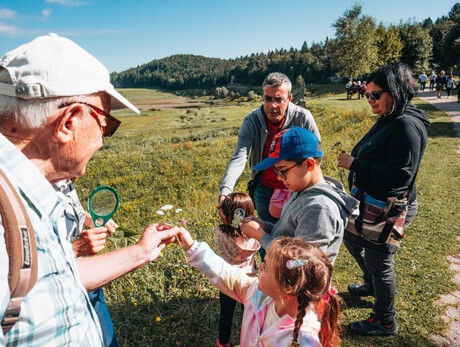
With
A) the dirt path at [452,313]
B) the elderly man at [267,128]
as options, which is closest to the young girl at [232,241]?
the elderly man at [267,128]

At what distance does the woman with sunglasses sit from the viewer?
2.85 m

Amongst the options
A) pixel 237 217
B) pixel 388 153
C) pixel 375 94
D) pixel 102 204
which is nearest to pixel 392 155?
pixel 388 153

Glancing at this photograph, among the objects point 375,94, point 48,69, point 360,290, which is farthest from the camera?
point 360,290

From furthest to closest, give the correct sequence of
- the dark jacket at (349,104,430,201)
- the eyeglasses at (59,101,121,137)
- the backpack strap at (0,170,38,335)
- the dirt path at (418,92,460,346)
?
the dirt path at (418,92,460,346)
the dark jacket at (349,104,430,201)
the eyeglasses at (59,101,121,137)
the backpack strap at (0,170,38,335)

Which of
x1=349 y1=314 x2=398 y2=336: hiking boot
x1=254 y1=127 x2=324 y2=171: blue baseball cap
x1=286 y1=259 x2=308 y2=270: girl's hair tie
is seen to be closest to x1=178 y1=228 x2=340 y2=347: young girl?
x1=286 y1=259 x2=308 y2=270: girl's hair tie

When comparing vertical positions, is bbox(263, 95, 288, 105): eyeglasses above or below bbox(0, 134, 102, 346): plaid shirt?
above

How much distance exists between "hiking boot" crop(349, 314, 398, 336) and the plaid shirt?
3090mm

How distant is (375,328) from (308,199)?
2.17 metres

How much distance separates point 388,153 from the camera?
294 cm

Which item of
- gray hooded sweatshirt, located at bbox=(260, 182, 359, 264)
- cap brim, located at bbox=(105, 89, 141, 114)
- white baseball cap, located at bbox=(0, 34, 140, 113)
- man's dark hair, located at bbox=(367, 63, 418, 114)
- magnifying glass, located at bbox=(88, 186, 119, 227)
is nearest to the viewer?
white baseball cap, located at bbox=(0, 34, 140, 113)

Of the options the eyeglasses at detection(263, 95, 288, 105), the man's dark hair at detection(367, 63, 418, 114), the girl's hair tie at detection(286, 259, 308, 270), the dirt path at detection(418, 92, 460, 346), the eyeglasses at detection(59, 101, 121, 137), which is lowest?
the dirt path at detection(418, 92, 460, 346)

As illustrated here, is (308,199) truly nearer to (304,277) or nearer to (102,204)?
(304,277)

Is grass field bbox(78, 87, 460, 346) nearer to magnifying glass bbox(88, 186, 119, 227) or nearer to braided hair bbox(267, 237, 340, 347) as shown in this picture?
magnifying glass bbox(88, 186, 119, 227)

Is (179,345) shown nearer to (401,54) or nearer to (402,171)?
(402,171)
